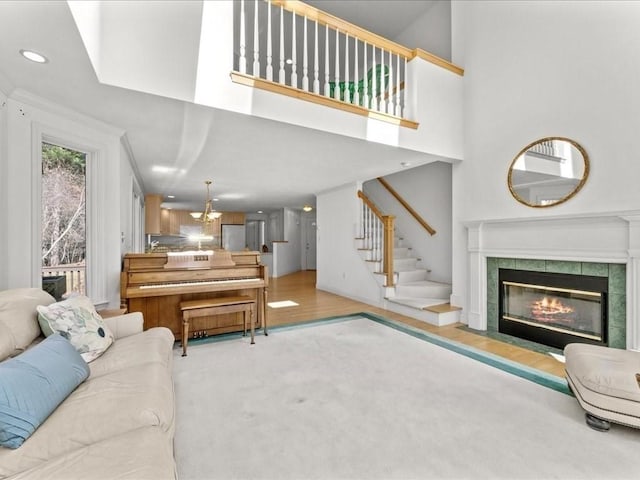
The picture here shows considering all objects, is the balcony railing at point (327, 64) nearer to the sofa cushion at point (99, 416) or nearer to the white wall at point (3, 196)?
the white wall at point (3, 196)

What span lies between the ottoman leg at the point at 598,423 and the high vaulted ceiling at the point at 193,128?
9.64ft

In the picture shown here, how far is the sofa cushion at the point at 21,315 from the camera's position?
1539 millimetres

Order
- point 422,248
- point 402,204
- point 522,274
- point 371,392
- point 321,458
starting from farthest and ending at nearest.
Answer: point 402,204
point 422,248
point 522,274
point 371,392
point 321,458

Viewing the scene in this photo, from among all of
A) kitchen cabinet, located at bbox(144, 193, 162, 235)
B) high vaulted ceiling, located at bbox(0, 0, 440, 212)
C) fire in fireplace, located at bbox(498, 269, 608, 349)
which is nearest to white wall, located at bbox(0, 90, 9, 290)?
high vaulted ceiling, located at bbox(0, 0, 440, 212)

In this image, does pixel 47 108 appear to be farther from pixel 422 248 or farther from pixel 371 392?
pixel 422 248

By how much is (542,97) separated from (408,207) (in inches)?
111

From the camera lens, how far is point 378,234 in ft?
17.6

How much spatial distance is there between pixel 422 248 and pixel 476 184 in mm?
1930

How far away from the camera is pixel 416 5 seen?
5.09 metres


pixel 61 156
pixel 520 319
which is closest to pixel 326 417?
pixel 520 319

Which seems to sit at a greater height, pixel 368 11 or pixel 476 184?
pixel 368 11

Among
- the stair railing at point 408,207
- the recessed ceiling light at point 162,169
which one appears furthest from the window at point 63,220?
the stair railing at point 408,207

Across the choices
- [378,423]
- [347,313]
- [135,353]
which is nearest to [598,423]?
[378,423]

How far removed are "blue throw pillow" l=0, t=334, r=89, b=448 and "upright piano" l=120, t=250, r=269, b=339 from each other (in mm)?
1538
